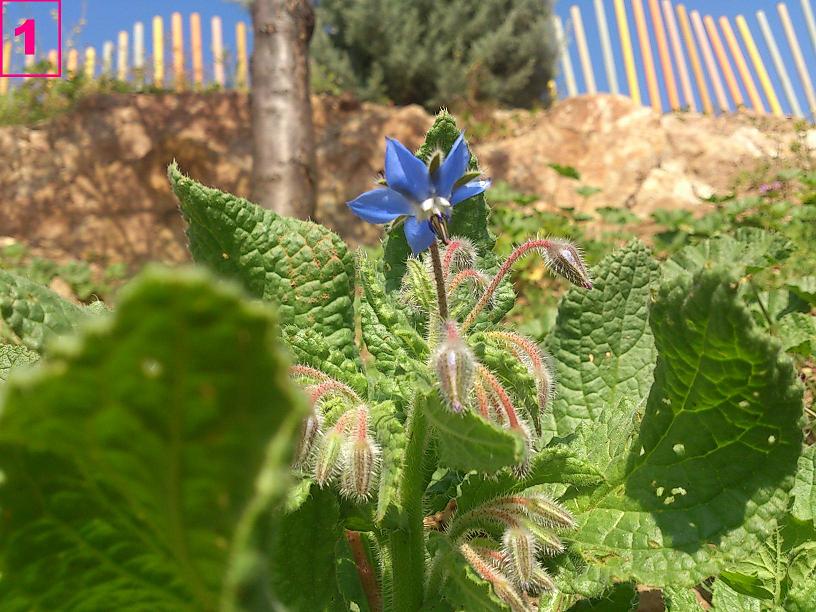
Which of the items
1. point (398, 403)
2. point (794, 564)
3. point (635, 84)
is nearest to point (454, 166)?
point (398, 403)

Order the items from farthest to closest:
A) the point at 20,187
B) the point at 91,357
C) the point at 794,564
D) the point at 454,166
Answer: the point at 20,187, the point at 794,564, the point at 454,166, the point at 91,357

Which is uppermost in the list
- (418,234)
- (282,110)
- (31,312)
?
(282,110)

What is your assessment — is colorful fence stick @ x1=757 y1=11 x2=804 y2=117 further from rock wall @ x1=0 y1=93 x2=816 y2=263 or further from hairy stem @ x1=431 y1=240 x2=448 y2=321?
hairy stem @ x1=431 y1=240 x2=448 y2=321

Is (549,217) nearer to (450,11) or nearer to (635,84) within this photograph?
(450,11)

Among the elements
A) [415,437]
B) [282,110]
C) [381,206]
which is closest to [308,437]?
[415,437]

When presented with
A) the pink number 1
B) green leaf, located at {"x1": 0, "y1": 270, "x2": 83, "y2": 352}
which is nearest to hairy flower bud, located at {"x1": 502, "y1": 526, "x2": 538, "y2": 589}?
green leaf, located at {"x1": 0, "y1": 270, "x2": 83, "y2": 352}

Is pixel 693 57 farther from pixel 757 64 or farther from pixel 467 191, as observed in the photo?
pixel 467 191
